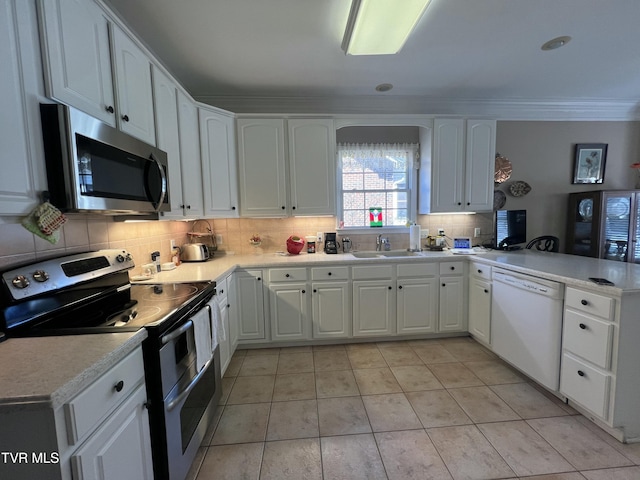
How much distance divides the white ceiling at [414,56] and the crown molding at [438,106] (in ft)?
0.04

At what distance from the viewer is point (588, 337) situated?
1.73 meters

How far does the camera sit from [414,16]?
5.57ft

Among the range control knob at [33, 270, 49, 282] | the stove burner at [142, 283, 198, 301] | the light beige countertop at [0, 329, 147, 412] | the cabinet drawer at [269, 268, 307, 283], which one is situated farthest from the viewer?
the cabinet drawer at [269, 268, 307, 283]

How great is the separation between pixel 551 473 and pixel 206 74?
3.81 metres

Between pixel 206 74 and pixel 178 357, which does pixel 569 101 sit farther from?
pixel 178 357

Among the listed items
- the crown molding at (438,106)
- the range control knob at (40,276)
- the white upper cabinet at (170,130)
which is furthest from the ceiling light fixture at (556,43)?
the range control knob at (40,276)

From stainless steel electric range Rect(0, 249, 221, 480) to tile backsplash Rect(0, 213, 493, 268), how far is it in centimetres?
12

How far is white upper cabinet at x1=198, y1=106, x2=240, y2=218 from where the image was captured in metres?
2.64

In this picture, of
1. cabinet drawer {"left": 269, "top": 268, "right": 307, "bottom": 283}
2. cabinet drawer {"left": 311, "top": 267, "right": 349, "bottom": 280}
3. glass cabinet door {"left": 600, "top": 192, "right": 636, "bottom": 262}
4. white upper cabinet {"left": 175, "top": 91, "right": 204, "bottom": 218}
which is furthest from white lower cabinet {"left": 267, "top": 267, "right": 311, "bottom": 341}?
glass cabinet door {"left": 600, "top": 192, "right": 636, "bottom": 262}

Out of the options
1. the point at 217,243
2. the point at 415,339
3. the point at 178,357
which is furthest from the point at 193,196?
the point at 415,339

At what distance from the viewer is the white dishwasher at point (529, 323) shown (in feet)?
6.40

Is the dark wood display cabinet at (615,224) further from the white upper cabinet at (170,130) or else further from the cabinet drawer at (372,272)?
the white upper cabinet at (170,130)

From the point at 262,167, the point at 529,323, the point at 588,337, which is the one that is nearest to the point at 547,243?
the point at 529,323

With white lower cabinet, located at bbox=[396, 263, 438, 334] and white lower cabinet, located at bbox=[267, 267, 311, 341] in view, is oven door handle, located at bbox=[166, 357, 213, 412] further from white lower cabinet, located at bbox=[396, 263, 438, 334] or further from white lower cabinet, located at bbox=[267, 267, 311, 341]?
white lower cabinet, located at bbox=[396, 263, 438, 334]
